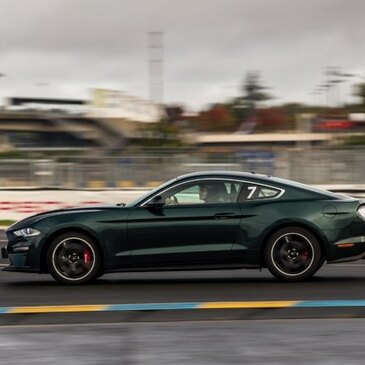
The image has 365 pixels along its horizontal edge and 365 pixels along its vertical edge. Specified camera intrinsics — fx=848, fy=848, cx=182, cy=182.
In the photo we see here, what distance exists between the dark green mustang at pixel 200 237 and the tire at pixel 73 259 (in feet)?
0.04

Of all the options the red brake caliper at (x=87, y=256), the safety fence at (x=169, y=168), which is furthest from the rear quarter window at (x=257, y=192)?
the safety fence at (x=169, y=168)

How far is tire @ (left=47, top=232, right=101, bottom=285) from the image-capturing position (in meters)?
9.58

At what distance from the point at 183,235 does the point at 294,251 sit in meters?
1.26

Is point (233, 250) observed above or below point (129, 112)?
below

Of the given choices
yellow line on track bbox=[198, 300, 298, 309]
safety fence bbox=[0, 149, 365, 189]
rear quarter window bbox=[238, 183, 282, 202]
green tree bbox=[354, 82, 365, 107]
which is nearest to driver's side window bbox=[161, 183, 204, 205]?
rear quarter window bbox=[238, 183, 282, 202]

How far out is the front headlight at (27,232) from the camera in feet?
31.6

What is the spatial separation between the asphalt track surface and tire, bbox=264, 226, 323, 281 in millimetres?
165

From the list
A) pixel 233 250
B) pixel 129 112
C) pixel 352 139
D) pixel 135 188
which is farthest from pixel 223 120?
pixel 233 250

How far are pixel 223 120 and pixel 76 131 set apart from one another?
4254 centimetres

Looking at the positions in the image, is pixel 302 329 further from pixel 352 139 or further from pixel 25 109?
pixel 25 109

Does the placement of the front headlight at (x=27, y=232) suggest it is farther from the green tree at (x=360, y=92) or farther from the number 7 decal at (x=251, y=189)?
the green tree at (x=360, y=92)

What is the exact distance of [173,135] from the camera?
101m

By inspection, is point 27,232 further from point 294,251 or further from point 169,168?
point 169,168

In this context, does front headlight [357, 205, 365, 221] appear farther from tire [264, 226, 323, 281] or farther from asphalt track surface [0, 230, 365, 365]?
asphalt track surface [0, 230, 365, 365]
